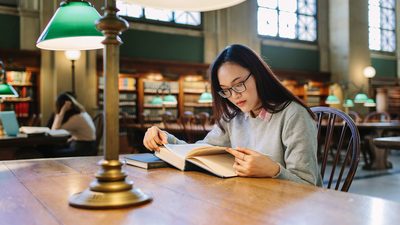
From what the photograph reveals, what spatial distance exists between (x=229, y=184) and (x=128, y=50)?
897 cm

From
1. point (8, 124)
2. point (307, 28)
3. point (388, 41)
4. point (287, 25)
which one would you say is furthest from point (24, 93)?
point (388, 41)

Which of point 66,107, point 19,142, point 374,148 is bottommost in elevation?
point 374,148

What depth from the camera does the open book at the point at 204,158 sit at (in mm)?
1297

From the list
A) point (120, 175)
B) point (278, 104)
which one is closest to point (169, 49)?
point (278, 104)

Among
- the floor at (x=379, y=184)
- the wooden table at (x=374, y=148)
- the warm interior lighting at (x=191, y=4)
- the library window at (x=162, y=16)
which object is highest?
the library window at (x=162, y=16)

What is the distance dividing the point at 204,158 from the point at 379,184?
4888 mm

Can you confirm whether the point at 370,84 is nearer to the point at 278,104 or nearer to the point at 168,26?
the point at 168,26

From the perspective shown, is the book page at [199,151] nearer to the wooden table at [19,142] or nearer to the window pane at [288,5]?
the wooden table at [19,142]

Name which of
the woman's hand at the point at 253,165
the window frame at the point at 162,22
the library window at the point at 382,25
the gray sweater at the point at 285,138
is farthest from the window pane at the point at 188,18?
the woman's hand at the point at 253,165

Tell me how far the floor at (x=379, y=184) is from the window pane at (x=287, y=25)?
19.6 feet

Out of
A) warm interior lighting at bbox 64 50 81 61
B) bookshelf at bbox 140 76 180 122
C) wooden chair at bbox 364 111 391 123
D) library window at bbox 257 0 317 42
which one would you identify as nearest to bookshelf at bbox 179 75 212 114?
bookshelf at bbox 140 76 180 122

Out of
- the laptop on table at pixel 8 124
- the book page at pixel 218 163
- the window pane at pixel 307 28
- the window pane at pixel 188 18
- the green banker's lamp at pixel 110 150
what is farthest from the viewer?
the window pane at pixel 307 28

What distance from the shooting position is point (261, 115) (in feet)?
5.41

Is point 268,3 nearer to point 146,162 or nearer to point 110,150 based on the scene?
point 146,162
